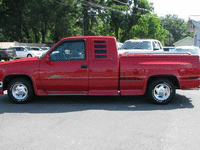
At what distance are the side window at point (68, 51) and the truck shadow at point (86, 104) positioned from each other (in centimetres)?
134

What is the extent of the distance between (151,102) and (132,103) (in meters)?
0.55

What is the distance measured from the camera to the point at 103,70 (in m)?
8.05

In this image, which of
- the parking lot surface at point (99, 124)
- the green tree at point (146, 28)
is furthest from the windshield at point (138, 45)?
the green tree at point (146, 28)

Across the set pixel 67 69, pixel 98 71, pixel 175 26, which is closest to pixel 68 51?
pixel 67 69

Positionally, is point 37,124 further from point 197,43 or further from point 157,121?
point 197,43

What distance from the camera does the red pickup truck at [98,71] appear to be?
26.5ft

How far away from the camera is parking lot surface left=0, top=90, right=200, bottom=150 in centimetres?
495

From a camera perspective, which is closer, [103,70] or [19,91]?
[103,70]

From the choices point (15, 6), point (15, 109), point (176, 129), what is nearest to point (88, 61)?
point (15, 109)

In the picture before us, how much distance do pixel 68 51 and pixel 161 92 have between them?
286 centimetres

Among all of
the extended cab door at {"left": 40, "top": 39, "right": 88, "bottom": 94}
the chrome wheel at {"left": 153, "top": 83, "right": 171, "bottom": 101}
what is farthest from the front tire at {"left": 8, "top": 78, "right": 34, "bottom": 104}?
the chrome wheel at {"left": 153, "top": 83, "right": 171, "bottom": 101}

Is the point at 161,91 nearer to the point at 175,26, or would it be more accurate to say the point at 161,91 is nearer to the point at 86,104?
the point at 86,104

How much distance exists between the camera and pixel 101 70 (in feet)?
26.4

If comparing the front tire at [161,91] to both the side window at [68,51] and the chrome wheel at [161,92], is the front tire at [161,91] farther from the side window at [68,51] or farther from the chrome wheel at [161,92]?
the side window at [68,51]
